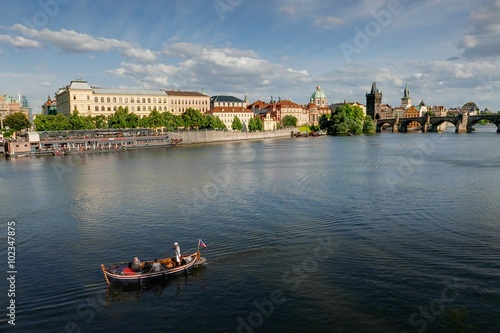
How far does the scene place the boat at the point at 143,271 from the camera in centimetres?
2017

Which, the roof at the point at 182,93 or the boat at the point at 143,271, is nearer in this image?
the boat at the point at 143,271

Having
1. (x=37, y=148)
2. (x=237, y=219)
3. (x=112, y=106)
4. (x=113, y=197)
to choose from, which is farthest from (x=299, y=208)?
(x=112, y=106)

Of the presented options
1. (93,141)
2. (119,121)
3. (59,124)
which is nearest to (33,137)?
(93,141)

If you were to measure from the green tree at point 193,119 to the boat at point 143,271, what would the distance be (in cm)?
12450

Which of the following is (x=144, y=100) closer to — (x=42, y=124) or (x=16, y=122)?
(x=42, y=124)

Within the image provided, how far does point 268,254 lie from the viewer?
2347 cm

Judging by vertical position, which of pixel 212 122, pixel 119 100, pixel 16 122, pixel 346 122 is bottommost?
pixel 346 122

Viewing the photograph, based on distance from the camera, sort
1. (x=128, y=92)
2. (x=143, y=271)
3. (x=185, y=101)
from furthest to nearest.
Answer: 1. (x=185, y=101)
2. (x=128, y=92)
3. (x=143, y=271)

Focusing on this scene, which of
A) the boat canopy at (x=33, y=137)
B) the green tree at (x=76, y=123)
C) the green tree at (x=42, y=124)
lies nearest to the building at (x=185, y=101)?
the green tree at (x=76, y=123)

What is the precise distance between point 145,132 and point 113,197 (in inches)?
3504

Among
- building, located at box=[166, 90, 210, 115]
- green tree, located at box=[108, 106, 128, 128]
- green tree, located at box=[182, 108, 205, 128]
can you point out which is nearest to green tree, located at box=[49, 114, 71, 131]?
green tree, located at box=[108, 106, 128, 128]

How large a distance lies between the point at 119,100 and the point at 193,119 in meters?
35.7

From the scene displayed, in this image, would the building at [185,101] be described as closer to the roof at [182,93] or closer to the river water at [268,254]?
the roof at [182,93]

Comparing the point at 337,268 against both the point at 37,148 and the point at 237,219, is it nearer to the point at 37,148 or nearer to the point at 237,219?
the point at 237,219
